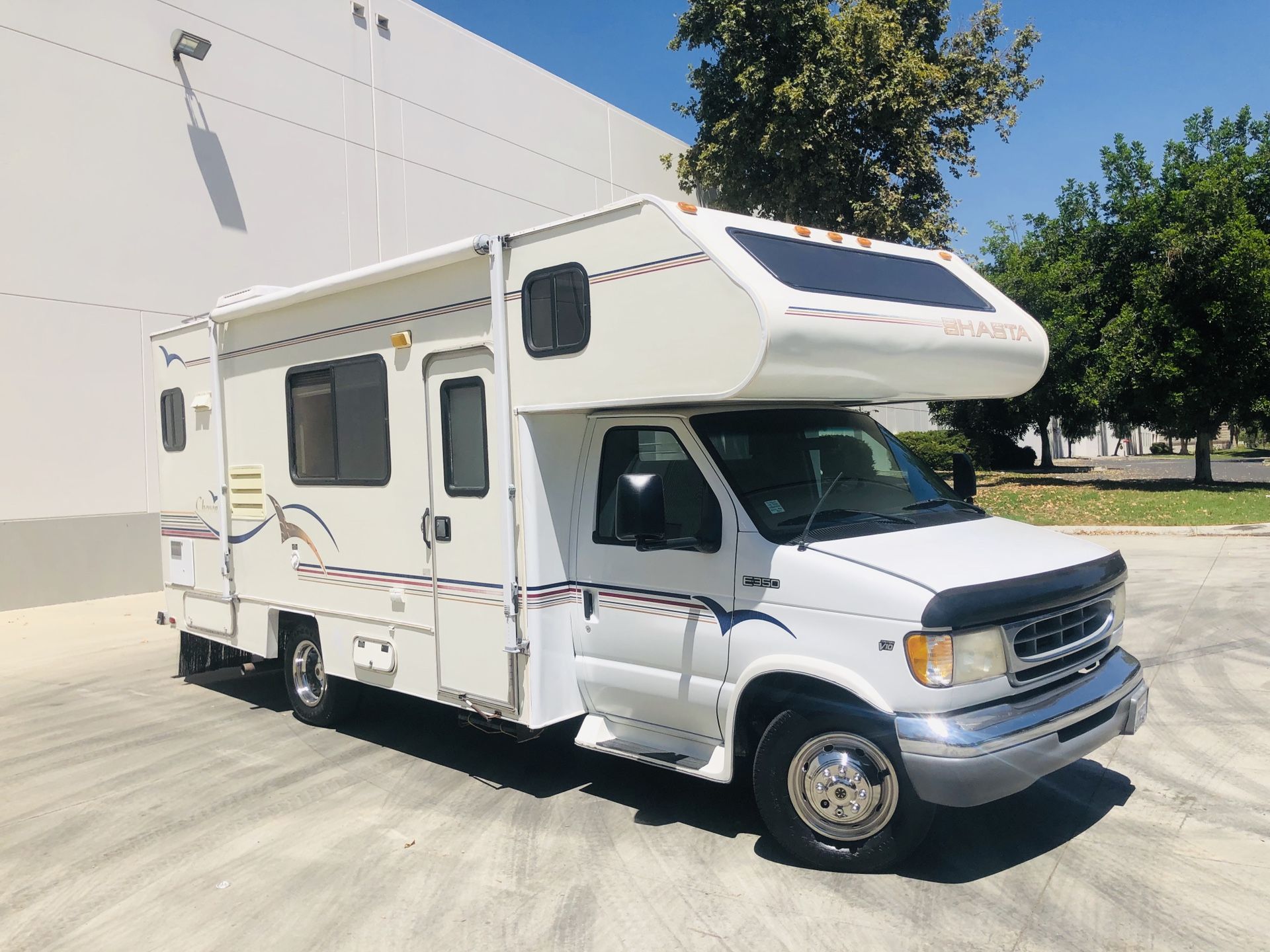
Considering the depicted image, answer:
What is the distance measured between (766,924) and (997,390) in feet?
10.7

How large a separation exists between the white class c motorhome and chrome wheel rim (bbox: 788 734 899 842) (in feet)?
0.04

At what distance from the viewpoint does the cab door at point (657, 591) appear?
186 inches

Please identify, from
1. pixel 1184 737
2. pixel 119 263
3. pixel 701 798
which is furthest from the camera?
pixel 119 263

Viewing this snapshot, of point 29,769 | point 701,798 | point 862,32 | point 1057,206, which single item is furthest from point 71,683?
point 1057,206

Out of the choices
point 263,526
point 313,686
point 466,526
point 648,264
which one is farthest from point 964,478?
point 263,526

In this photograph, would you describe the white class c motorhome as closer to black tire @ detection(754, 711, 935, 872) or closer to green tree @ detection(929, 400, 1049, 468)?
black tire @ detection(754, 711, 935, 872)

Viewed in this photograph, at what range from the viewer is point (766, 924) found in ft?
13.1

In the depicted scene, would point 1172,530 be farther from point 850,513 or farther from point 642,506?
point 642,506

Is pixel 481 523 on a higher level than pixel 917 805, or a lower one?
higher

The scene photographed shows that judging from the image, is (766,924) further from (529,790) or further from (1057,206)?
(1057,206)

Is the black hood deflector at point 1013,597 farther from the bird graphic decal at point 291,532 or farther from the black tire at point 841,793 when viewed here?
the bird graphic decal at point 291,532

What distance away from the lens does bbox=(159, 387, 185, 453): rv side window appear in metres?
8.13

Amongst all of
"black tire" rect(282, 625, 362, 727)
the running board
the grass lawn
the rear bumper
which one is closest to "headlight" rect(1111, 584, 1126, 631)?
the rear bumper

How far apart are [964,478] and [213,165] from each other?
12.6 metres
